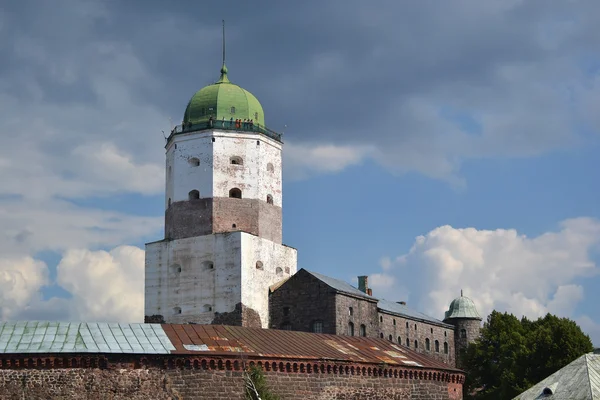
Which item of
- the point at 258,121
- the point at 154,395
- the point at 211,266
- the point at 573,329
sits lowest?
the point at 154,395

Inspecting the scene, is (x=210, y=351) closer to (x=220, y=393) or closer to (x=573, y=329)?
(x=220, y=393)

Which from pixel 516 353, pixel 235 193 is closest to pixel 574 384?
pixel 516 353

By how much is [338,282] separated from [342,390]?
19.4 metres

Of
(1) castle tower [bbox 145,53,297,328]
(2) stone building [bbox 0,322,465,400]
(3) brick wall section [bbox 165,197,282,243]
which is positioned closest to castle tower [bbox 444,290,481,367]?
(1) castle tower [bbox 145,53,297,328]

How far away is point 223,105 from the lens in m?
64.8

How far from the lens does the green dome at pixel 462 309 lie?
3219 inches

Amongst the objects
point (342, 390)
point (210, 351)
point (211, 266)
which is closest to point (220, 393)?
point (210, 351)

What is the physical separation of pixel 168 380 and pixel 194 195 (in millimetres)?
23364

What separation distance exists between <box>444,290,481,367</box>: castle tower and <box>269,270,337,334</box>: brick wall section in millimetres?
22549

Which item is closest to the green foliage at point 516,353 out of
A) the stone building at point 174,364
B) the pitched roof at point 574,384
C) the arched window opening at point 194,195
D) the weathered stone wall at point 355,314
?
the weathered stone wall at point 355,314

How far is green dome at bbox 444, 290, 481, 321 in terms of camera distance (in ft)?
268

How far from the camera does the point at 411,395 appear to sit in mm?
48594

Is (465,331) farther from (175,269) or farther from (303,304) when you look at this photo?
(175,269)

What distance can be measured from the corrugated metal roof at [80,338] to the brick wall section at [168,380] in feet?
1.73
